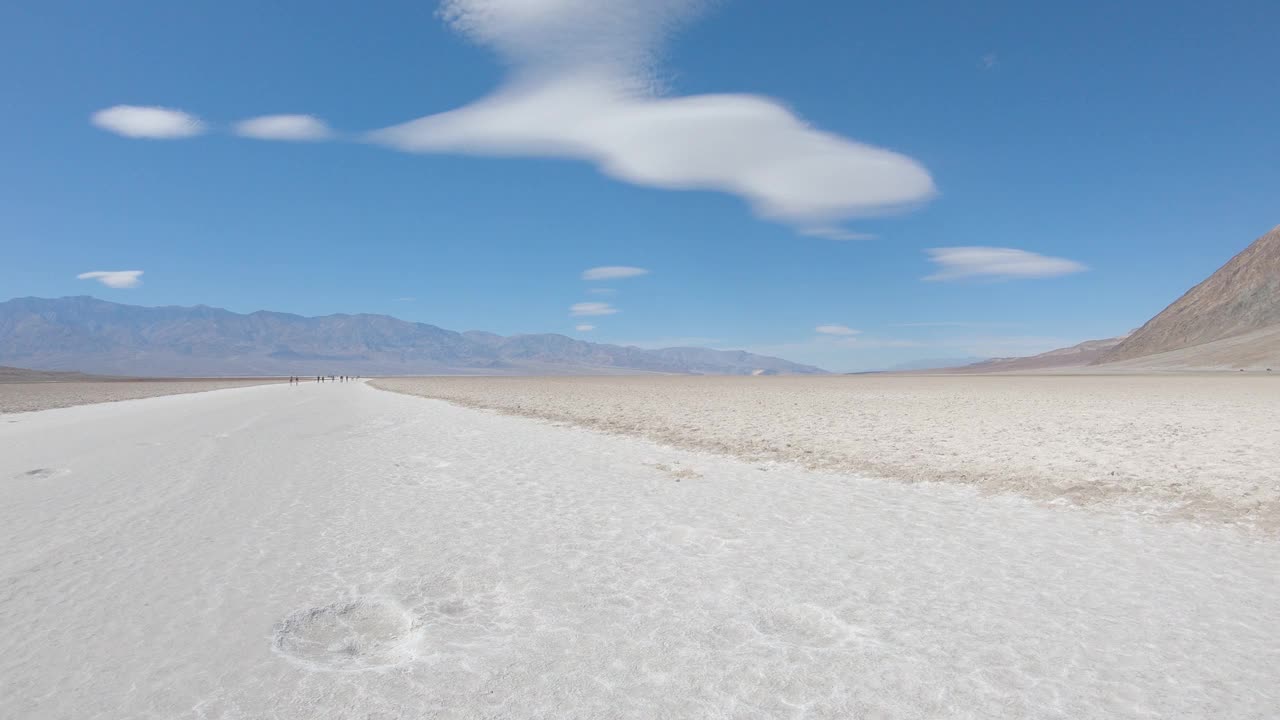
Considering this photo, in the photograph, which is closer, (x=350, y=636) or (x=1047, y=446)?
(x=350, y=636)

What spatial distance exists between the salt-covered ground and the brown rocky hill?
125 m

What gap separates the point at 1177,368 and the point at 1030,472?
331 feet

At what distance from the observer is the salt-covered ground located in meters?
3.56

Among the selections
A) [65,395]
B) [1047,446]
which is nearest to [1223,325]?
[1047,446]

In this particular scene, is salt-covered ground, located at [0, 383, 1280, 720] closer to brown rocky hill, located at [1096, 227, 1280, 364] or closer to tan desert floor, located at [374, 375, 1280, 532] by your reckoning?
tan desert floor, located at [374, 375, 1280, 532]

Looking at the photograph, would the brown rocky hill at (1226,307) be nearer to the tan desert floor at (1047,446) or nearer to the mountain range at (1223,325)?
the mountain range at (1223,325)

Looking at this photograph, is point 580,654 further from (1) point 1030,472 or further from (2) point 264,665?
(1) point 1030,472

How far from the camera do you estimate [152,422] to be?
72.0ft

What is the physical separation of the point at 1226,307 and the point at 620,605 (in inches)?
5675

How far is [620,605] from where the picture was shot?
491 cm

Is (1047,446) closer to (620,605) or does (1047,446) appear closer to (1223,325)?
(620,605)

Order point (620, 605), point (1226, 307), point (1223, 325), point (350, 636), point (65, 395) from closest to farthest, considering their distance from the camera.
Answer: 1. point (350, 636)
2. point (620, 605)
3. point (65, 395)
4. point (1223, 325)
5. point (1226, 307)

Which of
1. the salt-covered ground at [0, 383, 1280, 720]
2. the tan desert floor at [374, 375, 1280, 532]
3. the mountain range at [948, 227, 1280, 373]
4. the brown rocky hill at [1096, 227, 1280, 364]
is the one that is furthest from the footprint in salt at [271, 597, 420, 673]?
the brown rocky hill at [1096, 227, 1280, 364]

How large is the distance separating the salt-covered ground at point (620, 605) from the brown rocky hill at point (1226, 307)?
411 ft
